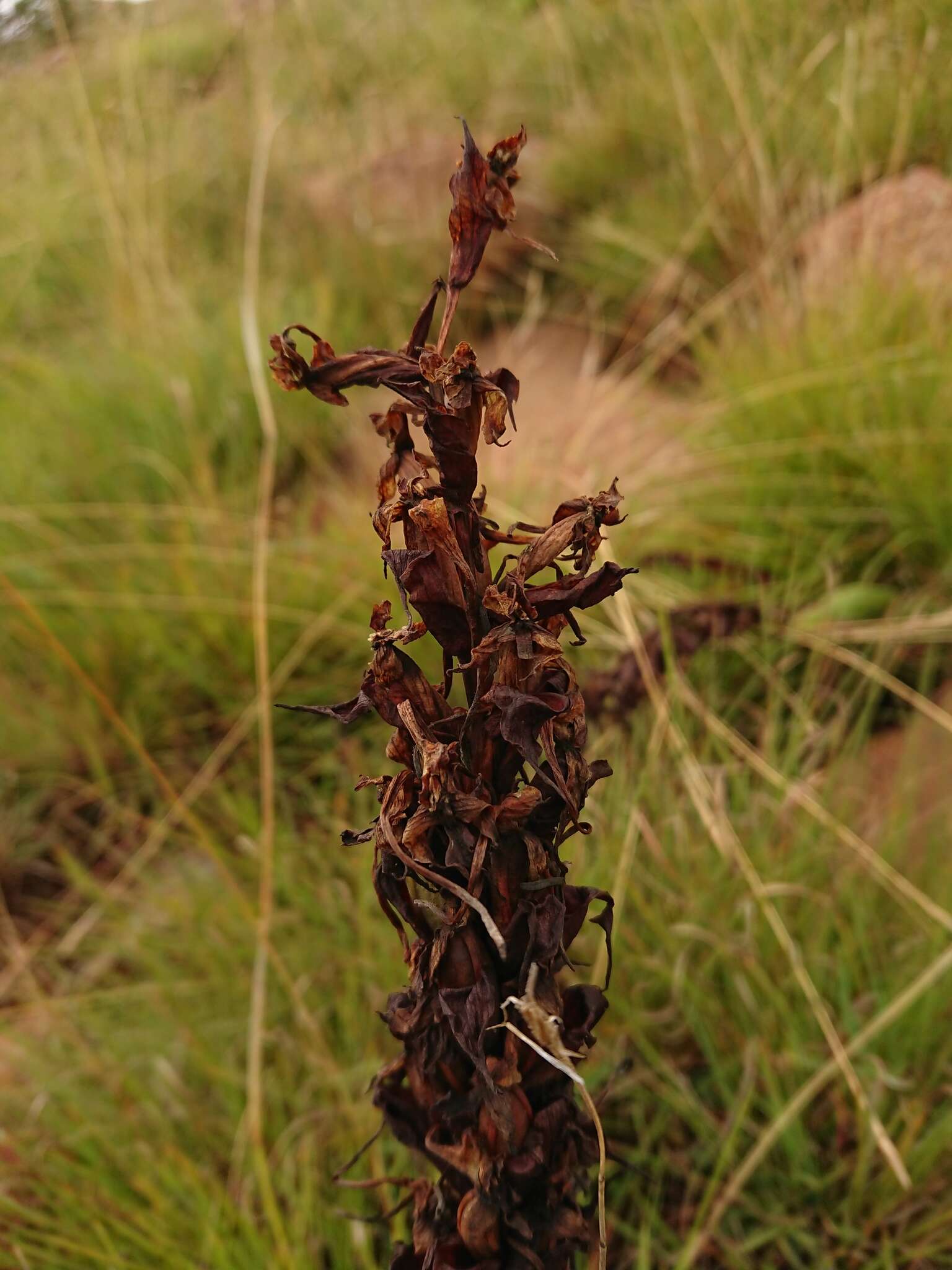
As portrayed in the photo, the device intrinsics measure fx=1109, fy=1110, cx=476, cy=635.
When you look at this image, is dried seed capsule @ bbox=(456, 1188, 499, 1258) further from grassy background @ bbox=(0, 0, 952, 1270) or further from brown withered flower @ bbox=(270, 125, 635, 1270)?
grassy background @ bbox=(0, 0, 952, 1270)

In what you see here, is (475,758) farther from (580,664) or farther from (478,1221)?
(580,664)

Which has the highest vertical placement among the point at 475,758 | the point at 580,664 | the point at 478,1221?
the point at 580,664

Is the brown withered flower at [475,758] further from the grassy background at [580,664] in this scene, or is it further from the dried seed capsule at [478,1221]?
the grassy background at [580,664]

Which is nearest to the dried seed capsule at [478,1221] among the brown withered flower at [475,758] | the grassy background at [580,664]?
the brown withered flower at [475,758]

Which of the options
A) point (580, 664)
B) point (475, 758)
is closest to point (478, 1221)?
point (475, 758)

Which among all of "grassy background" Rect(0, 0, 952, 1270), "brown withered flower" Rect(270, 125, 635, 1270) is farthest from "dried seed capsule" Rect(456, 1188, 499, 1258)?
"grassy background" Rect(0, 0, 952, 1270)

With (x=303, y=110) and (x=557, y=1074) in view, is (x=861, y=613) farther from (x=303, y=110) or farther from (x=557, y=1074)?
(x=303, y=110)
